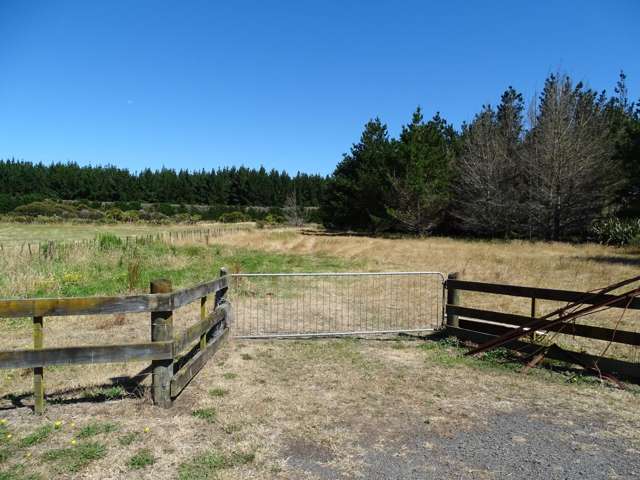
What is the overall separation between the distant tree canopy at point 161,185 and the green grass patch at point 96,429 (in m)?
83.3

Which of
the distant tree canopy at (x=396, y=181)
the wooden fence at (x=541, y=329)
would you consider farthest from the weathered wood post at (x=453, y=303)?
the distant tree canopy at (x=396, y=181)

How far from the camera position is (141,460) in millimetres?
3736

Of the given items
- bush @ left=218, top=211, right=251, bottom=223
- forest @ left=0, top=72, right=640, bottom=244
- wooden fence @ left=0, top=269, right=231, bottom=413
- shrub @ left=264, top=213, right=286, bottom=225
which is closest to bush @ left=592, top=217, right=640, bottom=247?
forest @ left=0, top=72, right=640, bottom=244

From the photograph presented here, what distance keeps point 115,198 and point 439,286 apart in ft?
289

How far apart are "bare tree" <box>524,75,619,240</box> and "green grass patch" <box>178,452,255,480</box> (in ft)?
110

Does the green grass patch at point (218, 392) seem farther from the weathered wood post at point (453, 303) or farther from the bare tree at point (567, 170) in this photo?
the bare tree at point (567, 170)

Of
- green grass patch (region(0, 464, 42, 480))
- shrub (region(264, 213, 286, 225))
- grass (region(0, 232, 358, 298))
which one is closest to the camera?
green grass patch (region(0, 464, 42, 480))

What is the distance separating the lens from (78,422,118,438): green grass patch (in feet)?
13.7

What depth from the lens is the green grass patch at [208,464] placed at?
3557mm

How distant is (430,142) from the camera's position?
38.0m

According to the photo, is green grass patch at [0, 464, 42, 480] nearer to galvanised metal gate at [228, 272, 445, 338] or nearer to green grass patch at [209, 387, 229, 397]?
green grass patch at [209, 387, 229, 397]

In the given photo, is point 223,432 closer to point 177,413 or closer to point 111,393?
point 177,413

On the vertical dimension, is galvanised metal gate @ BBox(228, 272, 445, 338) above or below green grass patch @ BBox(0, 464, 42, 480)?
below

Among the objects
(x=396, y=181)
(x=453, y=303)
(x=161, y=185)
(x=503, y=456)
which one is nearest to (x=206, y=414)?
(x=503, y=456)
